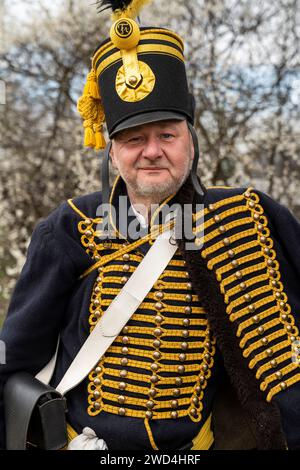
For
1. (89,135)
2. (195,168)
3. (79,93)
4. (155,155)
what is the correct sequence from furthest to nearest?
1. (79,93)
2. (89,135)
3. (195,168)
4. (155,155)

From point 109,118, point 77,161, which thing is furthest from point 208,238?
point 77,161

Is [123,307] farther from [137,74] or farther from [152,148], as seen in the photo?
[137,74]

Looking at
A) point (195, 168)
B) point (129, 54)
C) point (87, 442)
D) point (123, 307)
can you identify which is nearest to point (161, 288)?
point (123, 307)

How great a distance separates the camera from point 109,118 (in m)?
2.13

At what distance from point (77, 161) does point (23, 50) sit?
1.26 m

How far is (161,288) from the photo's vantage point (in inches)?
82.2

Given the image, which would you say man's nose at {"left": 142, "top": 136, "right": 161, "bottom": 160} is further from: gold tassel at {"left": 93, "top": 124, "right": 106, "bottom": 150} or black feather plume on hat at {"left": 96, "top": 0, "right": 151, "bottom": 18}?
black feather plume on hat at {"left": 96, "top": 0, "right": 151, "bottom": 18}

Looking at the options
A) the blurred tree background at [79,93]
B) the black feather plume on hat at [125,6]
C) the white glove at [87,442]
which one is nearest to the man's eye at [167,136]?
the black feather plume on hat at [125,6]

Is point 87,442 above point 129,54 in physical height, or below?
below

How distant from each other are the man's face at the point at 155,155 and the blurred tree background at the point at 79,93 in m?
3.41

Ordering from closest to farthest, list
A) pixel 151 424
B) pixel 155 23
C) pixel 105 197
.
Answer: pixel 151 424 → pixel 105 197 → pixel 155 23

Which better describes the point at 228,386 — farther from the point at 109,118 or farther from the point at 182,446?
the point at 109,118

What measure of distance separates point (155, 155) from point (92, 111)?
412 mm

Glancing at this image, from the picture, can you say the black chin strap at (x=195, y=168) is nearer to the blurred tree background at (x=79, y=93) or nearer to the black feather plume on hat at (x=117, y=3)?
the black feather plume on hat at (x=117, y=3)
